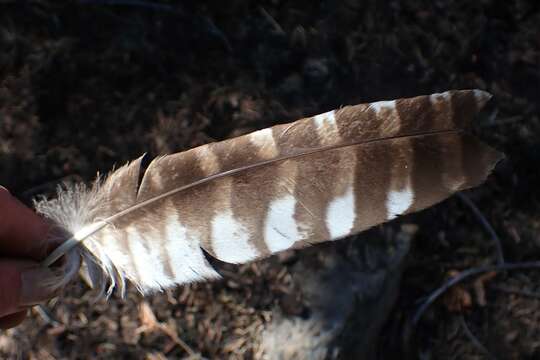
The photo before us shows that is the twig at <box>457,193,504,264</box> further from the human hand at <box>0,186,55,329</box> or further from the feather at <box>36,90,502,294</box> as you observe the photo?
the human hand at <box>0,186,55,329</box>

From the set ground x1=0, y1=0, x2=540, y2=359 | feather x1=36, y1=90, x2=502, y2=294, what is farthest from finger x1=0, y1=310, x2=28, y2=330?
ground x1=0, y1=0, x2=540, y2=359

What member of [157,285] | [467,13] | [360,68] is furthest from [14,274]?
[467,13]

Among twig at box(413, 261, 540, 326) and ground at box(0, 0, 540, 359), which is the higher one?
ground at box(0, 0, 540, 359)

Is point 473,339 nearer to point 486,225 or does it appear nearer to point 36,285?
point 486,225

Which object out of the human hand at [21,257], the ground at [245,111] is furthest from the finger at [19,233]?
the ground at [245,111]

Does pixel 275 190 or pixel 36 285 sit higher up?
pixel 275 190

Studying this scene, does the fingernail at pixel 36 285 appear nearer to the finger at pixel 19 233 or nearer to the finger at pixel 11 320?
the finger at pixel 19 233

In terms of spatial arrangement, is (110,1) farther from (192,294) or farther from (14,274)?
(14,274)

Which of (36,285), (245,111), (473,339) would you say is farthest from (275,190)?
(473,339)
